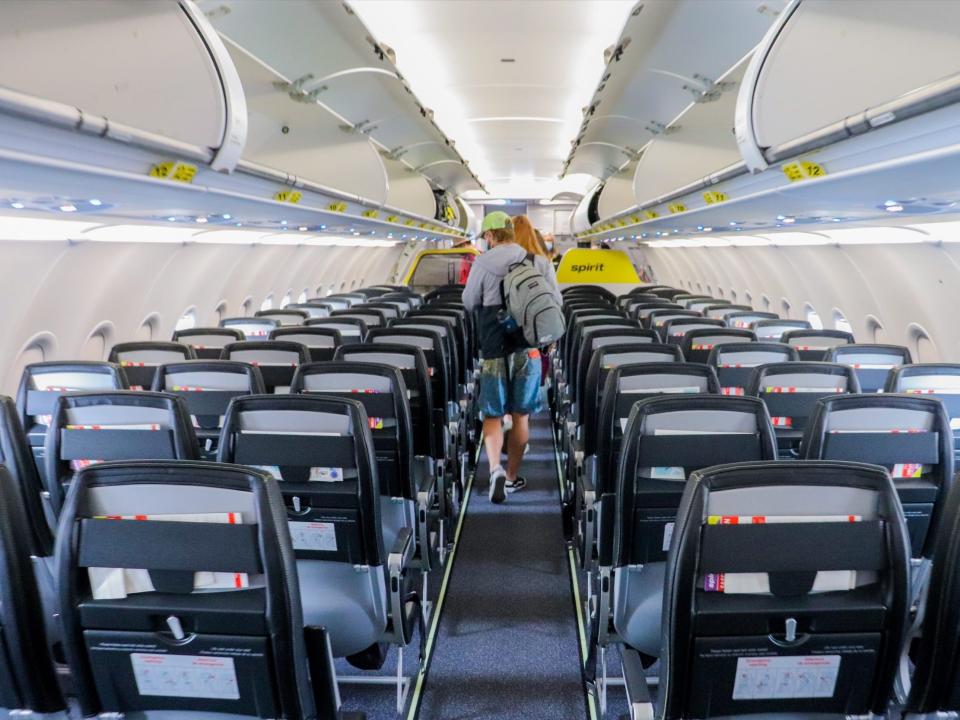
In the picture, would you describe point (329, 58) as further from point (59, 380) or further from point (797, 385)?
point (797, 385)

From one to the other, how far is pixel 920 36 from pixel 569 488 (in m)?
3.37

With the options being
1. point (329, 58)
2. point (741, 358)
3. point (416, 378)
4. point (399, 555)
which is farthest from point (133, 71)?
point (741, 358)

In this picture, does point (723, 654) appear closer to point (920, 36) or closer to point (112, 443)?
point (112, 443)

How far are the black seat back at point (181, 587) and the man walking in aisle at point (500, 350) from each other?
166 inches

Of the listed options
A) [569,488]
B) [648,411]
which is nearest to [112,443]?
[648,411]

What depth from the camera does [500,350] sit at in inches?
238

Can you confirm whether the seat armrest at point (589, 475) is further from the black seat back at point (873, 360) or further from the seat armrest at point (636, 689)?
the black seat back at point (873, 360)

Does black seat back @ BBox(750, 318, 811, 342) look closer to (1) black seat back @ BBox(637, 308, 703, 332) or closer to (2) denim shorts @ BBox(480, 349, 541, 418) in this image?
(1) black seat back @ BBox(637, 308, 703, 332)

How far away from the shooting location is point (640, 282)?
19.1 m

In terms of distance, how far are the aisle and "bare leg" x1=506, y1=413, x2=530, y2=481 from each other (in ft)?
1.15

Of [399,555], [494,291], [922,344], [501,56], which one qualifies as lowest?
[399,555]

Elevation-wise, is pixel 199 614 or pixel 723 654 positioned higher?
pixel 199 614

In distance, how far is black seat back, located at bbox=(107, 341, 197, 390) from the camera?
209 inches

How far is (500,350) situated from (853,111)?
3.11 m
